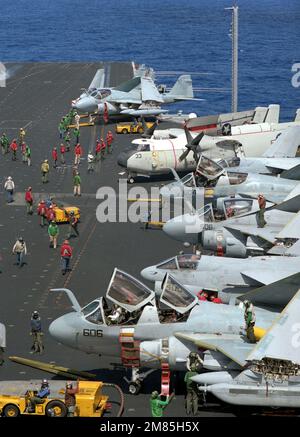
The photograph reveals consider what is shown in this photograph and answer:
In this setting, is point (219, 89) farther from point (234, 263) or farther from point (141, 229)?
point (234, 263)

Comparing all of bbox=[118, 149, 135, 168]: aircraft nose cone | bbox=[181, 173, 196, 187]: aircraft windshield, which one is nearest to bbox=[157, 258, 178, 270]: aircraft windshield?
bbox=[181, 173, 196, 187]: aircraft windshield

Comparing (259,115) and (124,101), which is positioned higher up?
(124,101)

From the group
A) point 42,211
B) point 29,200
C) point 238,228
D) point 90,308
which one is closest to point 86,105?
point 29,200

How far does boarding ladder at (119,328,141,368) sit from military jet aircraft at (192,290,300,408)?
3.35 m

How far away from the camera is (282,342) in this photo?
1248 inches

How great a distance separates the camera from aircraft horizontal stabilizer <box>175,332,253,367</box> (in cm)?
3259

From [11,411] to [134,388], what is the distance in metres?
4.93

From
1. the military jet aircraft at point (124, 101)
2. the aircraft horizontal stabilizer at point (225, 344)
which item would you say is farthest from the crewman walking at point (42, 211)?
the military jet aircraft at point (124, 101)

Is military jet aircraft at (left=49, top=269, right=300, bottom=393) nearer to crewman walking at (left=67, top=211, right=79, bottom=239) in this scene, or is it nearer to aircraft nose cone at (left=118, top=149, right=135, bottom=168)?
crewman walking at (left=67, top=211, right=79, bottom=239)

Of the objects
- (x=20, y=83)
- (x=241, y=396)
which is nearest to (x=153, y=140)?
(x=241, y=396)

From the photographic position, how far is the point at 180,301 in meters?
35.0

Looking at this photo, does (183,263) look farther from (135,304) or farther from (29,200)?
(29,200)

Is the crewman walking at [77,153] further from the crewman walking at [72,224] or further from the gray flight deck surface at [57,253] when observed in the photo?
the crewman walking at [72,224]

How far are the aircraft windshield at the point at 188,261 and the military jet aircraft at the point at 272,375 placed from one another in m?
8.89
